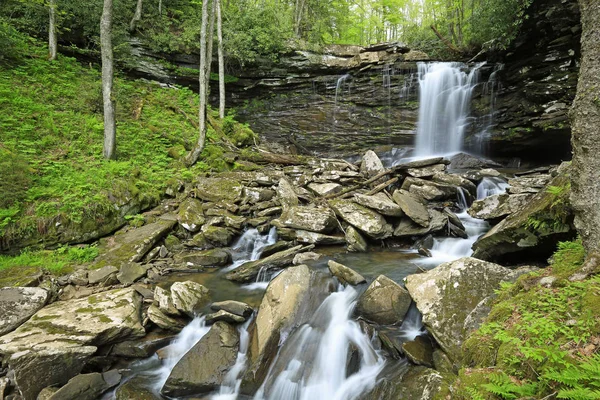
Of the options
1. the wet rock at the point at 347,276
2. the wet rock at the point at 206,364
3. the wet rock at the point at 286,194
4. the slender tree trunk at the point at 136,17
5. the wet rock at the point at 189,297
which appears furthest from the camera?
the slender tree trunk at the point at 136,17

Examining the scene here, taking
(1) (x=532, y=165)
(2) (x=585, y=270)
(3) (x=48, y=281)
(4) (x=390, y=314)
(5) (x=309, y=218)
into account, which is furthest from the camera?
(1) (x=532, y=165)

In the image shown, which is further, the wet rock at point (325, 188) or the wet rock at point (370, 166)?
the wet rock at point (370, 166)

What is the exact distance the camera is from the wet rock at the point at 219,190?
9.72 m

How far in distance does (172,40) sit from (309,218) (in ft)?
47.1

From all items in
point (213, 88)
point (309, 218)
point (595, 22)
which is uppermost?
point (213, 88)

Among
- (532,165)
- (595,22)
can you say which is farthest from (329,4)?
(595,22)

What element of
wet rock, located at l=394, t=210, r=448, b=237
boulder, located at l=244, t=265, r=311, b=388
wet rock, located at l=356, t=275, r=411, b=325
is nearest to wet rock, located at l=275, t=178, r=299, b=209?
wet rock, located at l=394, t=210, r=448, b=237

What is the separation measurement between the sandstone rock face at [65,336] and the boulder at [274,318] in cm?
196

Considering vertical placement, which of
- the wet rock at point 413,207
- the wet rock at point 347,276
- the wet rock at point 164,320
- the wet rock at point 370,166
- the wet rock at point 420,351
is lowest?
the wet rock at point 164,320

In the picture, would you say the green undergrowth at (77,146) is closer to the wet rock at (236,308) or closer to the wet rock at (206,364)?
the wet rock at (236,308)

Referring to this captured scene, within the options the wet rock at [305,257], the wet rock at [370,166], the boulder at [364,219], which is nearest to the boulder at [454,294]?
the wet rock at [305,257]

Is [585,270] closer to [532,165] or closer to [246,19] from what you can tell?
[532,165]

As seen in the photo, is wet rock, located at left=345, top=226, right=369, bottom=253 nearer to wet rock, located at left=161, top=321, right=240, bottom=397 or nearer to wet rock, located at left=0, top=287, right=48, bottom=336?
wet rock, located at left=161, top=321, right=240, bottom=397

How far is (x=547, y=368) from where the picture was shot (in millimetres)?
1924
